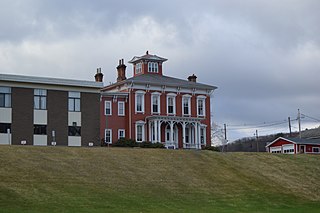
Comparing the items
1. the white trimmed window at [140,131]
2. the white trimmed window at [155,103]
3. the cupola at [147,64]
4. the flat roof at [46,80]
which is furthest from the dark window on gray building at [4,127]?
the cupola at [147,64]

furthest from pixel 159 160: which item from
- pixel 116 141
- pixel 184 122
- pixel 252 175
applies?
pixel 184 122

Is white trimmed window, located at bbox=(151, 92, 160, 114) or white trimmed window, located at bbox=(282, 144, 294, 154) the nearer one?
white trimmed window, located at bbox=(151, 92, 160, 114)

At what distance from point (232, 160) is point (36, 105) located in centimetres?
1823

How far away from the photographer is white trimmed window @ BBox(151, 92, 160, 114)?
233 feet

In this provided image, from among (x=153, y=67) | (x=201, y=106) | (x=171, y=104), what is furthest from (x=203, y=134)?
(x=153, y=67)

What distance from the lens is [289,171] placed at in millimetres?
50969

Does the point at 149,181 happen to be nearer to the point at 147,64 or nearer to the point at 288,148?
the point at 288,148

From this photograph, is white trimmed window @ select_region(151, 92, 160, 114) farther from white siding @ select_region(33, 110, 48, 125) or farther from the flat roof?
white siding @ select_region(33, 110, 48, 125)

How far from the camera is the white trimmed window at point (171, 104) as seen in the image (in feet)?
236

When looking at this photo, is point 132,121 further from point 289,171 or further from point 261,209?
point 261,209

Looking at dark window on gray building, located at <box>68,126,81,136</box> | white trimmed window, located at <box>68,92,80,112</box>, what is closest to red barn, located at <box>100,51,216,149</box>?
dark window on gray building, located at <box>68,126,81,136</box>

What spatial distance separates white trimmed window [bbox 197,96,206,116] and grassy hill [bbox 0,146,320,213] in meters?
20.9

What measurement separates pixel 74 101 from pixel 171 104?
688 inches

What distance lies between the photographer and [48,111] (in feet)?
184
